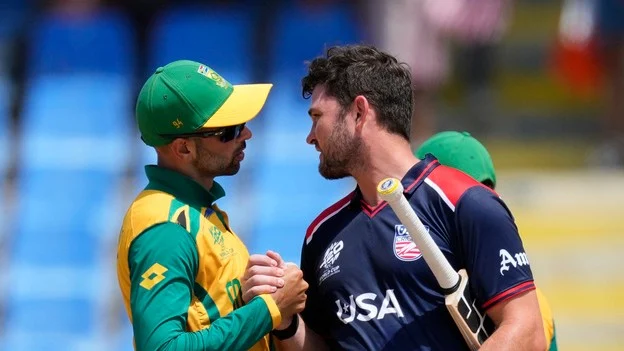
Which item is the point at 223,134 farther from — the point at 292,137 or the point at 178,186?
the point at 292,137

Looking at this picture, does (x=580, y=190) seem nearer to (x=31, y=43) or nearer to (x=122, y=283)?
(x=31, y=43)

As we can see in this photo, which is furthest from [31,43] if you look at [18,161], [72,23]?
[18,161]

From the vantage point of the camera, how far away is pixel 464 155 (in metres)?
4.62

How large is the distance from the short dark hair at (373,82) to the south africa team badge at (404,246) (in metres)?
0.32

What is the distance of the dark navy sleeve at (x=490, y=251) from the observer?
12.0 ft

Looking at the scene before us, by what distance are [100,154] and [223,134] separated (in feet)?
22.7

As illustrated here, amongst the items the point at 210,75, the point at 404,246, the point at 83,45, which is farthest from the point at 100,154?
the point at 404,246

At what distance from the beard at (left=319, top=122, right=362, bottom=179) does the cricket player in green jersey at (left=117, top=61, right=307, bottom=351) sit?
0.26 metres

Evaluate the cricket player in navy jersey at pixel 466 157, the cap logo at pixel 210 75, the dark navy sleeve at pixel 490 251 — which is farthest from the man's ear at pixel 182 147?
the cricket player in navy jersey at pixel 466 157

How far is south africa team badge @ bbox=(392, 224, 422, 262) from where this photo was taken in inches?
151

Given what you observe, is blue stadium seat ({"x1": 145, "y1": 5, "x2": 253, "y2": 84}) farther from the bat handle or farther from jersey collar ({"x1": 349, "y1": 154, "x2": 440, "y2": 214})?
the bat handle

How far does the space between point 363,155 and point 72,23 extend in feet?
25.2

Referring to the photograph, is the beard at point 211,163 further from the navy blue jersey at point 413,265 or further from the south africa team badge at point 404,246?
the south africa team badge at point 404,246

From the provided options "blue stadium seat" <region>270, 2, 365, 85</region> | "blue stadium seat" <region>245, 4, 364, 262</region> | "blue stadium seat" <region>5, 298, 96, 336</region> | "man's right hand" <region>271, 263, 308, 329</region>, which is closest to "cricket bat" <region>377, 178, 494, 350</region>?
"man's right hand" <region>271, 263, 308, 329</region>
